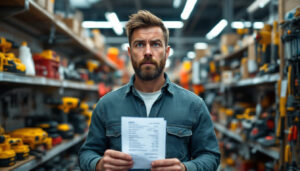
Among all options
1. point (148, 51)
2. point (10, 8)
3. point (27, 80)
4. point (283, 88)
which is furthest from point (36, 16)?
point (283, 88)

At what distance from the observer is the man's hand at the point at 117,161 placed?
3.88 ft

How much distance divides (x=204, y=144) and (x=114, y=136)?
1.76 ft

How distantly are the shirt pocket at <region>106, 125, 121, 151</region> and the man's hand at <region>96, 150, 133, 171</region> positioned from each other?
22cm

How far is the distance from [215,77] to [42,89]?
328 centimetres

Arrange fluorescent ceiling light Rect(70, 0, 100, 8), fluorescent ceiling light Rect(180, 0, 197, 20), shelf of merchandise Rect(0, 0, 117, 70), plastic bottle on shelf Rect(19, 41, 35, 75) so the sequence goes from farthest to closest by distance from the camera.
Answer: fluorescent ceiling light Rect(70, 0, 100, 8), fluorescent ceiling light Rect(180, 0, 197, 20), plastic bottle on shelf Rect(19, 41, 35, 75), shelf of merchandise Rect(0, 0, 117, 70)

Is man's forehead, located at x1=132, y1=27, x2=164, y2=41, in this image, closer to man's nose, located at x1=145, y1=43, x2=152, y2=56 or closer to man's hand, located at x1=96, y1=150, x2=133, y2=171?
man's nose, located at x1=145, y1=43, x2=152, y2=56

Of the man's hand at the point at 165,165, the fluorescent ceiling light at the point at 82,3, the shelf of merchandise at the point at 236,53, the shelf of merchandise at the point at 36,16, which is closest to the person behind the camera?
the man's hand at the point at 165,165

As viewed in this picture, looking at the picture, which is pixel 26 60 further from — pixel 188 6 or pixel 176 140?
pixel 188 6

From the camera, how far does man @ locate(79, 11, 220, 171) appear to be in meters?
1.45

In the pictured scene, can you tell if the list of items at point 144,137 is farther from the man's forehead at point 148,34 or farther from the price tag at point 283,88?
the price tag at point 283,88

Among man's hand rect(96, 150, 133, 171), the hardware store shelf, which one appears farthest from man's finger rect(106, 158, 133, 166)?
the hardware store shelf

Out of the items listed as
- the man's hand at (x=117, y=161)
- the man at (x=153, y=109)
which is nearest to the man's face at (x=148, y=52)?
Result: the man at (x=153, y=109)

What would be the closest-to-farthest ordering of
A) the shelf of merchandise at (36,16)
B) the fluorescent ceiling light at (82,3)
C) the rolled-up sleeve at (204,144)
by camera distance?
the rolled-up sleeve at (204,144), the shelf of merchandise at (36,16), the fluorescent ceiling light at (82,3)

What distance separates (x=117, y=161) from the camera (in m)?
1.19
